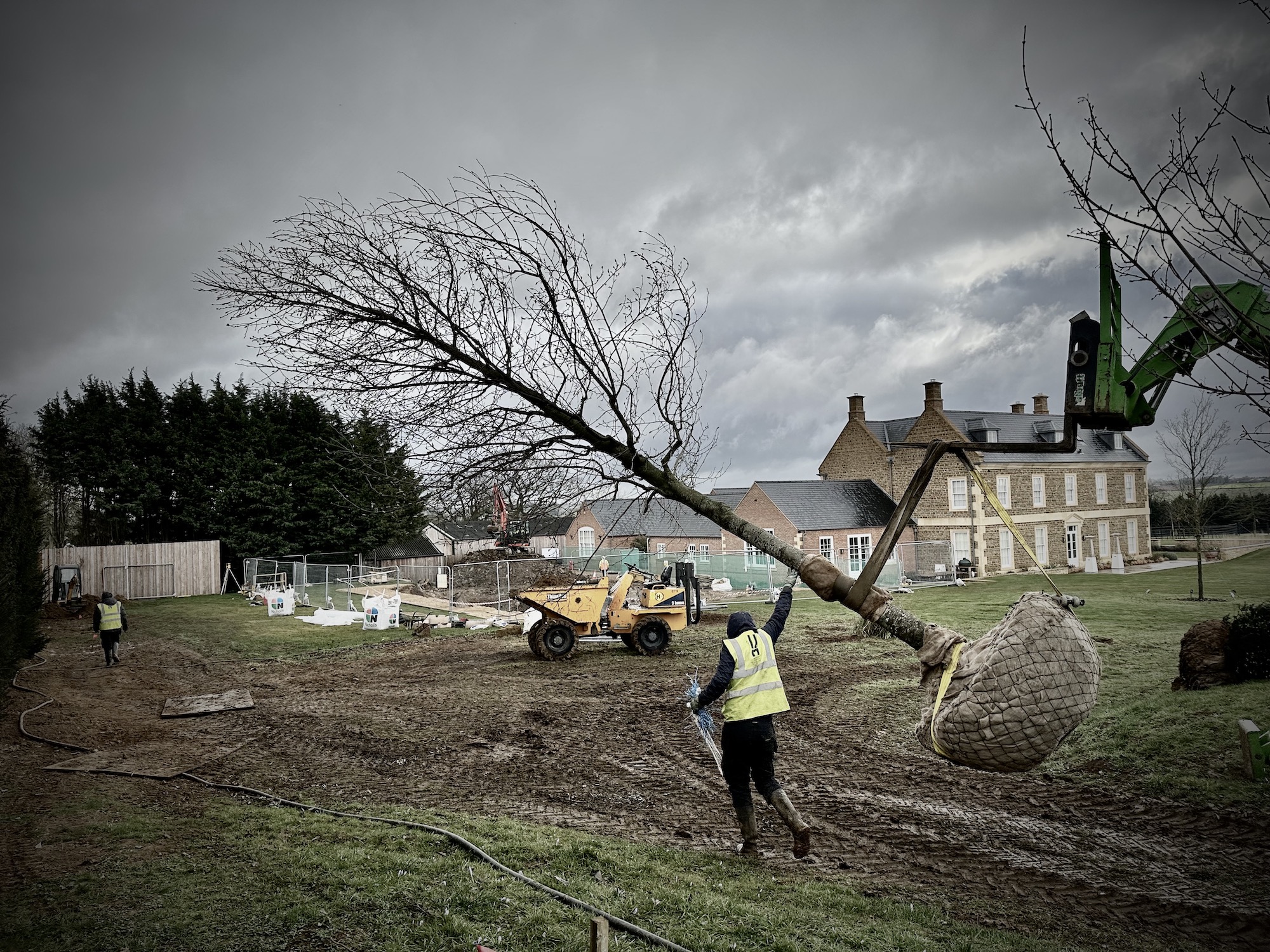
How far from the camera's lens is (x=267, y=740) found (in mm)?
9891

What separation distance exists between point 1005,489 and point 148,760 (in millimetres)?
33210

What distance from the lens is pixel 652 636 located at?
16.9 meters

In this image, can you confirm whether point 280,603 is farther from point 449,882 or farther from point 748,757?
point 748,757

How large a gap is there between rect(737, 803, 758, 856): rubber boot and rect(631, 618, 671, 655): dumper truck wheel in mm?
11060

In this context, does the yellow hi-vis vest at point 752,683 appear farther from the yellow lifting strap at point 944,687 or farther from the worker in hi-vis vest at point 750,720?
the yellow lifting strap at point 944,687

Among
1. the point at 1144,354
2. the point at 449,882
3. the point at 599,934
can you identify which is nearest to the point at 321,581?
the point at 449,882

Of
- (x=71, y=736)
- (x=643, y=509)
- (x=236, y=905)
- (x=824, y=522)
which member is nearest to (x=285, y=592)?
(x=71, y=736)

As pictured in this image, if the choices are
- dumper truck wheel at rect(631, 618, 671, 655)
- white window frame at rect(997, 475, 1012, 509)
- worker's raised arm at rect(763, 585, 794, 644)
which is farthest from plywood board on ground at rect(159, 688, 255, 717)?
white window frame at rect(997, 475, 1012, 509)

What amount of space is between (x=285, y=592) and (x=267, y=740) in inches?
702

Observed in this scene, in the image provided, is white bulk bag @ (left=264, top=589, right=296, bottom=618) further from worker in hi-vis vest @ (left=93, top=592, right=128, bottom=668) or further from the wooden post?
the wooden post

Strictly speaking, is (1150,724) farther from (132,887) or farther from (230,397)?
(230,397)

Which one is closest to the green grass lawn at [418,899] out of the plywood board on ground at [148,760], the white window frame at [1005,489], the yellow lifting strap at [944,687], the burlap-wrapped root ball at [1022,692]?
the yellow lifting strap at [944,687]

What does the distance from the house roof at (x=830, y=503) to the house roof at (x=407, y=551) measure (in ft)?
65.7

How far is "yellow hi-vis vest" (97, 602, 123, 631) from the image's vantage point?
15805 mm
